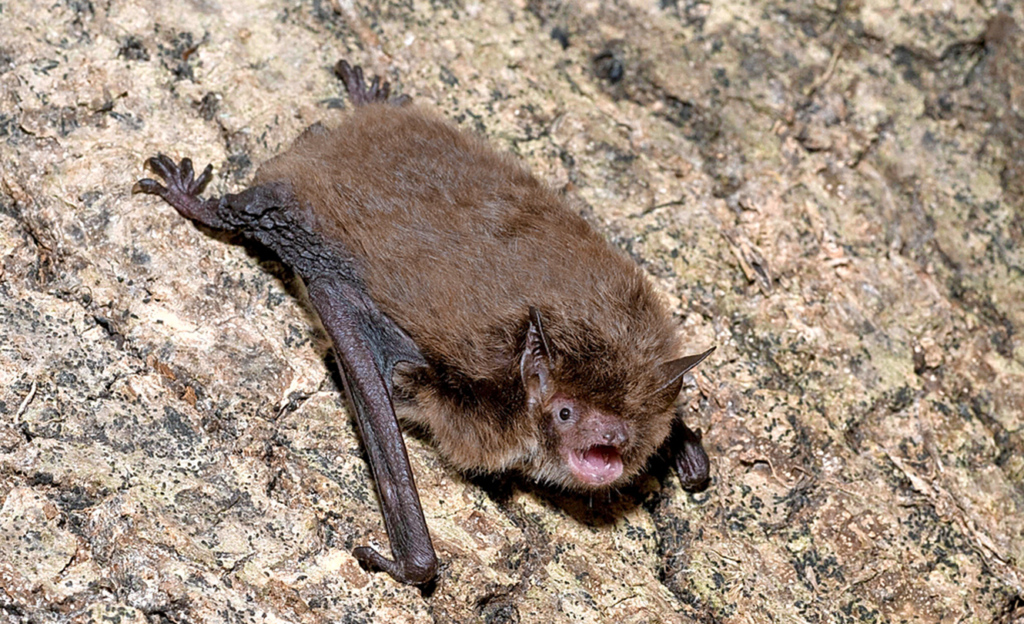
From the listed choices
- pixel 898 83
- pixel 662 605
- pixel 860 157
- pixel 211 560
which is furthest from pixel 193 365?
pixel 898 83

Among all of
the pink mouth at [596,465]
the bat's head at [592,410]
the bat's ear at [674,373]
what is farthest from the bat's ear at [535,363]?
the bat's ear at [674,373]

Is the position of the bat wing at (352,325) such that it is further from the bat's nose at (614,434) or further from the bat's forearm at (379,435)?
the bat's nose at (614,434)

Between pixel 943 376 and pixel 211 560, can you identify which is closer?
pixel 211 560

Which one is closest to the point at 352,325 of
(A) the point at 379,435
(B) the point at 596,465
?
(A) the point at 379,435

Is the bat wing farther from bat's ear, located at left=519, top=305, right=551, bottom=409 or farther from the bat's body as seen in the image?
bat's ear, located at left=519, top=305, right=551, bottom=409

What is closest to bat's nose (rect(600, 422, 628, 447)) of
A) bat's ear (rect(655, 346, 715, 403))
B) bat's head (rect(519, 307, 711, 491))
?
bat's head (rect(519, 307, 711, 491))

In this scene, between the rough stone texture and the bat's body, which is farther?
the bat's body

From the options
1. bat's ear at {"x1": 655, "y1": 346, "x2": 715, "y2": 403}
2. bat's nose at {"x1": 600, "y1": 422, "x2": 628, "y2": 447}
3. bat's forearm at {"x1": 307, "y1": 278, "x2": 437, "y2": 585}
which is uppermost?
bat's ear at {"x1": 655, "y1": 346, "x2": 715, "y2": 403}

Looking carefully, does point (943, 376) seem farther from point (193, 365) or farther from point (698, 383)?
point (193, 365)
